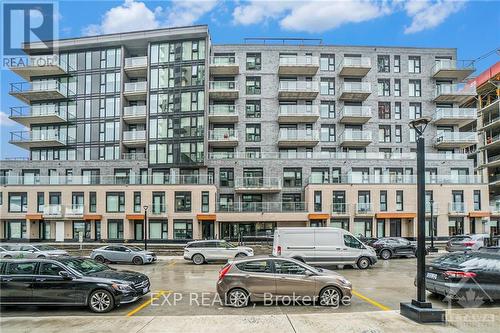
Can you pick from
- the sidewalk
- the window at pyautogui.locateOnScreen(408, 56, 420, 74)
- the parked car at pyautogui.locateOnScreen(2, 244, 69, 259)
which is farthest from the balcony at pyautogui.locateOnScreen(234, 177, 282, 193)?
the sidewalk

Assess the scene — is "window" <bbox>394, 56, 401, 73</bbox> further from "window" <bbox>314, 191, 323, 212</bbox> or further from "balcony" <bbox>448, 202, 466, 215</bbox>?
A: "window" <bbox>314, 191, 323, 212</bbox>

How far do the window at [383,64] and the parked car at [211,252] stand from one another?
31.7 metres

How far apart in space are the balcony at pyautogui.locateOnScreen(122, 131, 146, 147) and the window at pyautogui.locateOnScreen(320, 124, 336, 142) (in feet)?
65.4

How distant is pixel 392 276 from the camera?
16781 millimetres

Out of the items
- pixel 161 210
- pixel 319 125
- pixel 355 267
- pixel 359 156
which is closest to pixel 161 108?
pixel 161 210

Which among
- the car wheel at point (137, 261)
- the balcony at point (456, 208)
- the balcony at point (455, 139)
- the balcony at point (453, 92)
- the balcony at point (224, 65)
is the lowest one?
the car wheel at point (137, 261)

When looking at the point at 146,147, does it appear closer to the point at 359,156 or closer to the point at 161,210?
the point at 161,210

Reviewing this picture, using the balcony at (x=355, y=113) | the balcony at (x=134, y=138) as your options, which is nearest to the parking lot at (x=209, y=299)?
the balcony at (x=134, y=138)

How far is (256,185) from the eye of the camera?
1580 inches

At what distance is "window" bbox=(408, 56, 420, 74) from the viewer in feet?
148

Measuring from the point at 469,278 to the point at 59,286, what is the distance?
1120 cm

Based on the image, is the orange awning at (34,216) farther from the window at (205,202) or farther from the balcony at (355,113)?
the balcony at (355,113)

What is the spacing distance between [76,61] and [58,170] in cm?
1282

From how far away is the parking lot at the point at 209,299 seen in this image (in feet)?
33.8
